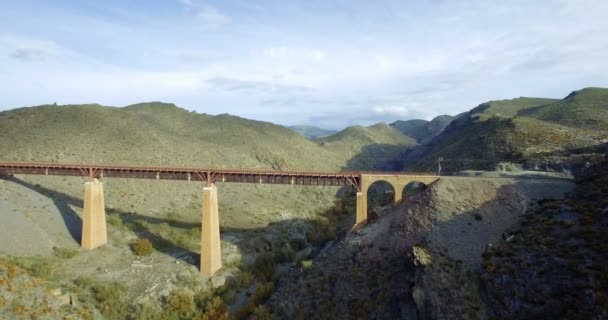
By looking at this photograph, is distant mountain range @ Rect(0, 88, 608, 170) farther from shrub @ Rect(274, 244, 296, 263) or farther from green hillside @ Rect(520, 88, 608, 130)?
shrub @ Rect(274, 244, 296, 263)

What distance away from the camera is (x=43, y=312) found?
102ft

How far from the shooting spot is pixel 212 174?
4519cm

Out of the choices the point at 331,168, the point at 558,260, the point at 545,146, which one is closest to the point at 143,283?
the point at 558,260

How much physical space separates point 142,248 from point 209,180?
469 inches

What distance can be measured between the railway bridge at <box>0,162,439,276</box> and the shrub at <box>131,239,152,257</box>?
384cm

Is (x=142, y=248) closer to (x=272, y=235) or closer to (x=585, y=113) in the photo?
(x=272, y=235)

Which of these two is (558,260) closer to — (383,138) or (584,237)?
(584,237)

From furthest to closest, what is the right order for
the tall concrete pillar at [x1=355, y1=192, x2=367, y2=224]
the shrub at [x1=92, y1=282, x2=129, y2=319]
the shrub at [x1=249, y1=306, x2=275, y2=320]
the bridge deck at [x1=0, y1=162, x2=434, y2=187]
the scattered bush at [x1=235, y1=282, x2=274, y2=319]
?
the bridge deck at [x1=0, y1=162, x2=434, y2=187], the tall concrete pillar at [x1=355, y1=192, x2=367, y2=224], the scattered bush at [x1=235, y1=282, x2=274, y2=319], the shrub at [x1=92, y1=282, x2=129, y2=319], the shrub at [x1=249, y1=306, x2=275, y2=320]

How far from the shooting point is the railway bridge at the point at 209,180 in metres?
43.8

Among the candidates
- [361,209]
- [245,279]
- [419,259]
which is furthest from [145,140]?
[419,259]

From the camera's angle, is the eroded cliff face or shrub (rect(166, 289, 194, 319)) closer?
the eroded cliff face

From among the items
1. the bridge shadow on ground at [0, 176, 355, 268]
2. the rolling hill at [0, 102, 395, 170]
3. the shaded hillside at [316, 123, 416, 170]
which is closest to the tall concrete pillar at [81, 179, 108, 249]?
the bridge shadow on ground at [0, 176, 355, 268]

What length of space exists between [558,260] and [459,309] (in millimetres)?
7919

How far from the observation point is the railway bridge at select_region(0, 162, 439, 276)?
43.8 meters
